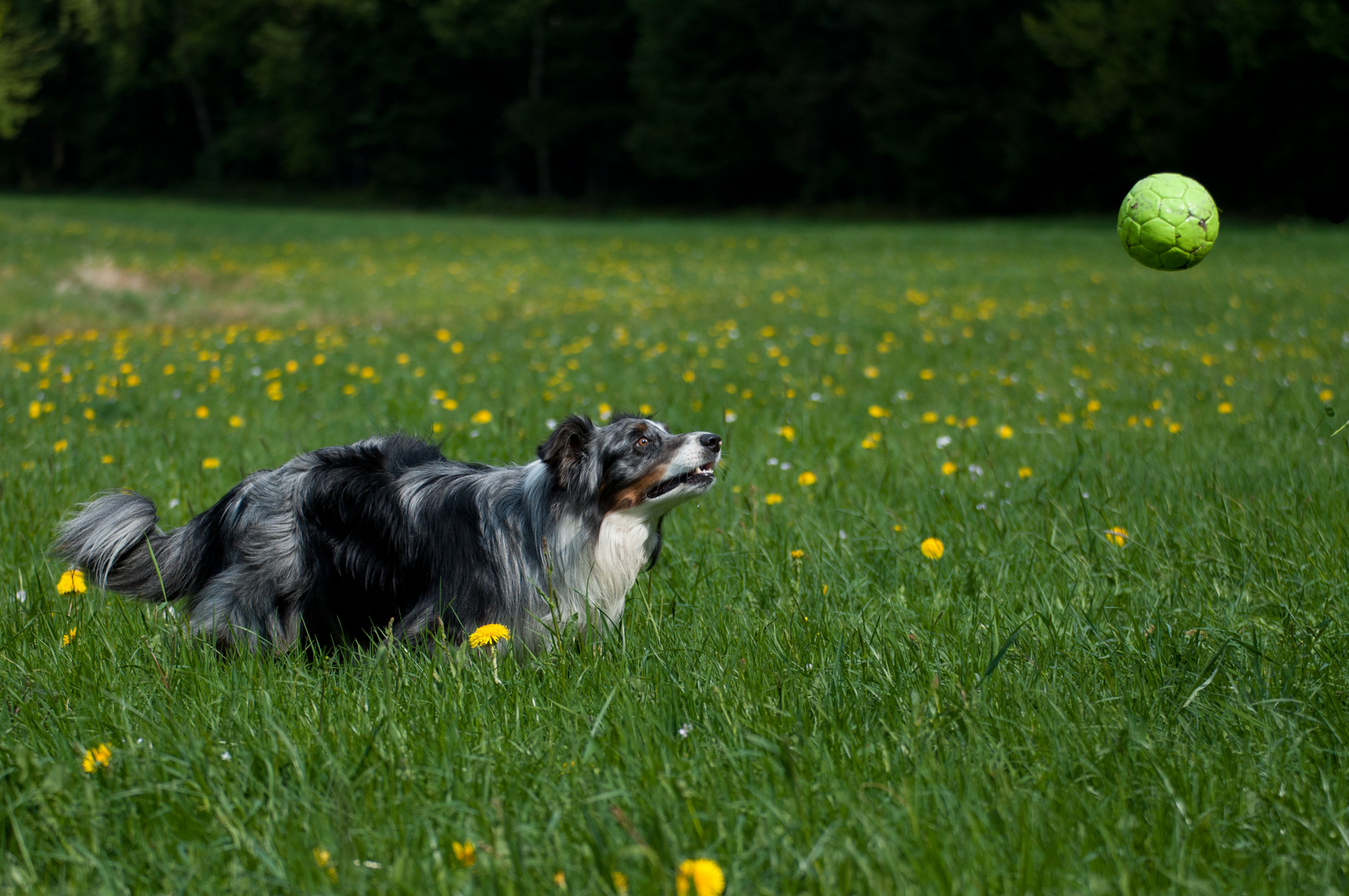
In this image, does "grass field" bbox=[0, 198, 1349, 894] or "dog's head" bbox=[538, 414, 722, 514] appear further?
"dog's head" bbox=[538, 414, 722, 514]

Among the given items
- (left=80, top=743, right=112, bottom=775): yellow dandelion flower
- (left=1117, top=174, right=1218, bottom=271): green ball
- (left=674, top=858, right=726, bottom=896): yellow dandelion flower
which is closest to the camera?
(left=674, top=858, right=726, bottom=896): yellow dandelion flower

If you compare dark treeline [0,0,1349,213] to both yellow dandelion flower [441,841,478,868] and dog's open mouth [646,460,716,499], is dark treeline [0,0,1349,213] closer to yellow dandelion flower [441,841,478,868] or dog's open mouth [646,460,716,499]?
dog's open mouth [646,460,716,499]

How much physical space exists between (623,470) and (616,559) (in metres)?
0.30

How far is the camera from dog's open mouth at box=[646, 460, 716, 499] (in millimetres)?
3121

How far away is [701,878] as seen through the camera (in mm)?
1680

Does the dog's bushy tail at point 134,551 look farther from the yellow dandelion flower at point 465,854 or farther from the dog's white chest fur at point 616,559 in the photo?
the yellow dandelion flower at point 465,854

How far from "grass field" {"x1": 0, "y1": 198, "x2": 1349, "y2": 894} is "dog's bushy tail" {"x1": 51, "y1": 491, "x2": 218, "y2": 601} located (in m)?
0.13

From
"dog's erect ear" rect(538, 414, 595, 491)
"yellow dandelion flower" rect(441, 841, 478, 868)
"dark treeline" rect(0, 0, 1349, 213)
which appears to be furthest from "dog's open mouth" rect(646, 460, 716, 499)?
"dark treeline" rect(0, 0, 1349, 213)

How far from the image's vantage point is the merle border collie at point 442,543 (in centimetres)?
313

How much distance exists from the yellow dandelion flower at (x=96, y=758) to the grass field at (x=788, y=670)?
2cm

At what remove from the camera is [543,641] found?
3037mm

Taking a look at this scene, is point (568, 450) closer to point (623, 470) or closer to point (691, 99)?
point (623, 470)

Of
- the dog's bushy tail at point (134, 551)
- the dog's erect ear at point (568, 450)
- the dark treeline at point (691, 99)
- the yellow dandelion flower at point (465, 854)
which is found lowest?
the yellow dandelion flower at point (465, 854)

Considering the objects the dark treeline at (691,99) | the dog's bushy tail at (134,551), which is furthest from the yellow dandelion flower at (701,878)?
the dark treeline at (691,99)
